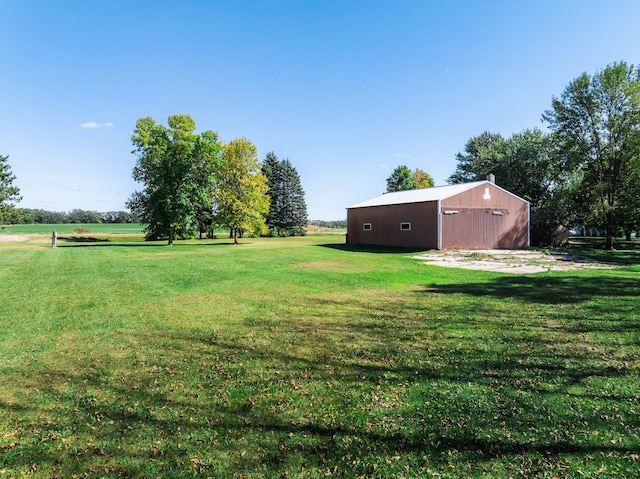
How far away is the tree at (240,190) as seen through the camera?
31.9m

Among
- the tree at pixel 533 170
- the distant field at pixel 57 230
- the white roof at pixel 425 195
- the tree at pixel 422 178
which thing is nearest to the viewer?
the white roof at pixel 425 195

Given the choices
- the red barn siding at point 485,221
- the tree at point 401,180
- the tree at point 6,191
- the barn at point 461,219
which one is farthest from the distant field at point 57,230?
the red barn siding at point 485,221

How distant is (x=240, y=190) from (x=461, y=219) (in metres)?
19.7

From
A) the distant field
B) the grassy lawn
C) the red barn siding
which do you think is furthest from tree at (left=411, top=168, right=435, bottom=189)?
the grassy lawn

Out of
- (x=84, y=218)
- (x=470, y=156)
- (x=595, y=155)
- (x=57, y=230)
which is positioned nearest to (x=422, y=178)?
(x=470, y=156)

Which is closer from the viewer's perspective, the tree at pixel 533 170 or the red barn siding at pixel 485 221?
the red barn siding at pixel 485 221

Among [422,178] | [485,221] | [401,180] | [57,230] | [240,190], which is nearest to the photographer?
[485,221]

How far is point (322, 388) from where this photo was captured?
12.7ft

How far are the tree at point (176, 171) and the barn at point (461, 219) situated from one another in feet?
54.7

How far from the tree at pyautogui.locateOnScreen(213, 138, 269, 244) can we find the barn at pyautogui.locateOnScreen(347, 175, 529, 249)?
12553 millimetres

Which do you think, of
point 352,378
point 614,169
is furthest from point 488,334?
point 614,169

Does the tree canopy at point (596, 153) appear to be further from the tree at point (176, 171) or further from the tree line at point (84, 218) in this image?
the tree line at point (84, 218)

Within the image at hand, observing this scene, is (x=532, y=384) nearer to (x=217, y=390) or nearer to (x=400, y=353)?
(x=400, y=353)

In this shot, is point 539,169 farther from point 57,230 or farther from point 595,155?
point 57,230
